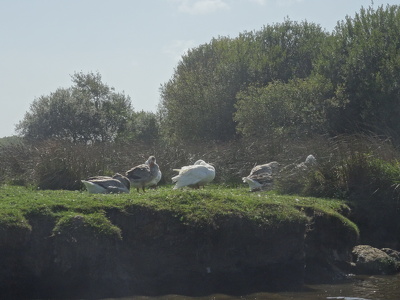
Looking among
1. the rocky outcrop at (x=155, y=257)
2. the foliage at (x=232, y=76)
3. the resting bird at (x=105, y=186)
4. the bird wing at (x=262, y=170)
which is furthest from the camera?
the foliage at (x=232, y=76)

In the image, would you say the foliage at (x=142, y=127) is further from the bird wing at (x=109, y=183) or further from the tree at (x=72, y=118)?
the bird wing at (x=109, y=183)

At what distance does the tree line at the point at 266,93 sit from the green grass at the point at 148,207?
44.4 ft

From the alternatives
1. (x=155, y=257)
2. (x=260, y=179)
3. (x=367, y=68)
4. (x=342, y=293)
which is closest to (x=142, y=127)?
(x=367, y=68)

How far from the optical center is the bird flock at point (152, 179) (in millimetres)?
17656

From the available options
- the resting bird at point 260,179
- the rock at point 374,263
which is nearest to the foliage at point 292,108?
the resting bird at point 260,179

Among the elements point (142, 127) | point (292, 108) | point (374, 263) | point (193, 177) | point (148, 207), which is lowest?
point (374, 263)

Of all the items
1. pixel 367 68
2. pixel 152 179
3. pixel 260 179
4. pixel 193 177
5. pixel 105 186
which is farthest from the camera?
pixel 367 68

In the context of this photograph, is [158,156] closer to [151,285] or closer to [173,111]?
[151,285]

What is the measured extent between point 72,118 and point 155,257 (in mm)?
37395

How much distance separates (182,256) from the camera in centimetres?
1418

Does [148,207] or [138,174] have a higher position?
[138,174]

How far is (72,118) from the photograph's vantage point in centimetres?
5016

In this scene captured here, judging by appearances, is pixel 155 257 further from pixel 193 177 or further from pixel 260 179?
pixel 260 179

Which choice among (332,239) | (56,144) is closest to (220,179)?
(56,144)
